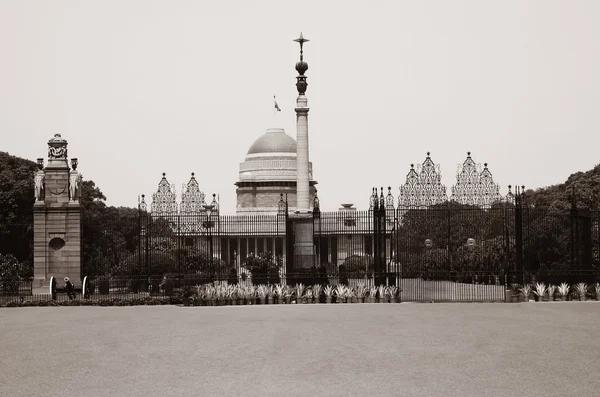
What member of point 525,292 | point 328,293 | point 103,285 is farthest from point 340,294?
point 103,285

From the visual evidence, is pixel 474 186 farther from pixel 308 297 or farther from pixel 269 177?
pixel 269 177

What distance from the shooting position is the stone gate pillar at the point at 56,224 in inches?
1698

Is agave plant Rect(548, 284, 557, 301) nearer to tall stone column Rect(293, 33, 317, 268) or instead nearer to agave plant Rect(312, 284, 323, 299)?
agave plant Rect(312, 284, 323, 299)

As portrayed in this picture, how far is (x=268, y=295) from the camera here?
35.8 metres

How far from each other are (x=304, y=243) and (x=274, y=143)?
73.5 metres

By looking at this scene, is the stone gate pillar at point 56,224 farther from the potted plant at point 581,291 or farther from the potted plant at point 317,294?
the potted plant at point 581,291

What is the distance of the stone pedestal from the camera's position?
142 feet

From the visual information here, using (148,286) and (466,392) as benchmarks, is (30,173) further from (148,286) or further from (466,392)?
(466,392)

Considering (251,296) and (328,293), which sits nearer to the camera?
(251,296)

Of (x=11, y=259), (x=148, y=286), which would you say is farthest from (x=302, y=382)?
(x=11, y=259)

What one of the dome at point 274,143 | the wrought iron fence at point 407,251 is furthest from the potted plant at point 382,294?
the dome at point 274,143

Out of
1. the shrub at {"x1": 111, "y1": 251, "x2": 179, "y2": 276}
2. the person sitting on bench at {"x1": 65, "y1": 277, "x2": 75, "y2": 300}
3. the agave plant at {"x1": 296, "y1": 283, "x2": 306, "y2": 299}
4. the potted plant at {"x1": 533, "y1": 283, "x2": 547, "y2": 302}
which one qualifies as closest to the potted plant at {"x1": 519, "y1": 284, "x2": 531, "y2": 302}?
the potted plant at {"x1": 533, "y1": 283, "x2": 547, "y2": 302}

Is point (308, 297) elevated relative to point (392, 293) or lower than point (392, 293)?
lower

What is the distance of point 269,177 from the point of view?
11425 cm
